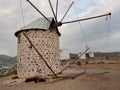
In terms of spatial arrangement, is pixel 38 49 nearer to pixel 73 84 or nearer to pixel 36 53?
pixel 36 53

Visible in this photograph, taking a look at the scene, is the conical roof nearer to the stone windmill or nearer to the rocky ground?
the stone windmill

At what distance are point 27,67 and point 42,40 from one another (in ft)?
11.3

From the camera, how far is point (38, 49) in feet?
82.2

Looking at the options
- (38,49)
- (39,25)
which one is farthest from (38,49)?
(39,25)

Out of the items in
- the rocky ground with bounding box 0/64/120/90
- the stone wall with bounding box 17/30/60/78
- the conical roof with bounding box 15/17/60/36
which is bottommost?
the rocky ground with bounding box 0/64/120/90

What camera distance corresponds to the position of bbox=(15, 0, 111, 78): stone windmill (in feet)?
81.1

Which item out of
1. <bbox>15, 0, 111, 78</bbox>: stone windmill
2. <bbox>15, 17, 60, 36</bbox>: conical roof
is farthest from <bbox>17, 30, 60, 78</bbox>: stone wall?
<bbox>15, 17, 60, 36</bbox>: conical roof

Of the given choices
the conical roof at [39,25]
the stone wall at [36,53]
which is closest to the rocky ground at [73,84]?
the stone wall at [36,53]

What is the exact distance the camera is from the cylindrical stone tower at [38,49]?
24719 millimetres

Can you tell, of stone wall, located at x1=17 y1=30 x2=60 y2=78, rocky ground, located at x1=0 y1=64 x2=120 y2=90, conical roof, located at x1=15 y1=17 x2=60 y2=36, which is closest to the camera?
rocky ground, located at x1=0 y1=64 x2=120 y2=90

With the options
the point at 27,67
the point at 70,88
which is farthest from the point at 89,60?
the point at 70,88

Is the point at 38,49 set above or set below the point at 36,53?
above

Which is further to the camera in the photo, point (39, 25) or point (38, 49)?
point (39, 25)

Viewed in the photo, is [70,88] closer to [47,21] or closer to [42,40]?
[42,40]
